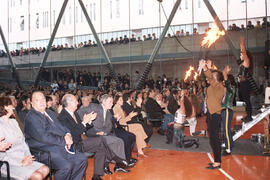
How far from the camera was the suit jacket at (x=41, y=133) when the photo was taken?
137 inches

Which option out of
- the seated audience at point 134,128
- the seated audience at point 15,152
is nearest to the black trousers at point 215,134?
the seated audience at point 134,128

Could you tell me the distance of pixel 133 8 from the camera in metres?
20.6

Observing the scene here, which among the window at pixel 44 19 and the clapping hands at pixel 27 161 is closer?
the clapping hands at pixel 27 161

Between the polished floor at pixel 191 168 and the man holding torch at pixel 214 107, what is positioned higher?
the man holding torch at pixel 214 107

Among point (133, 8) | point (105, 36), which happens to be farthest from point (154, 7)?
point (105, 36)

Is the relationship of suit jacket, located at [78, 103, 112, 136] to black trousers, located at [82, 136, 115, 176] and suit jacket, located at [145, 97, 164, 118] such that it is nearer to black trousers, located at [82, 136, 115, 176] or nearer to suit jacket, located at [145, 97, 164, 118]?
black trousers, located at [82, 136, 115, 176]

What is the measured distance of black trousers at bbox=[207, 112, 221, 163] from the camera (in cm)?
493

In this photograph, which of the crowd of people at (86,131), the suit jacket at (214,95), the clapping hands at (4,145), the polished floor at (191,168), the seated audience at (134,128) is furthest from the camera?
the seated audience at (134,128)

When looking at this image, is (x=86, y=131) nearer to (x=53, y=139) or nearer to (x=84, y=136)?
(x=84, y=136)

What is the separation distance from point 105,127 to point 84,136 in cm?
39

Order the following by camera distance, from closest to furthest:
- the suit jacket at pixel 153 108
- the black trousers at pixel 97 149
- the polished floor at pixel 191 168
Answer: the black trousers at pixel 97 149 < the polished floor at pixel 191 168 < the suit jacket at pixel 153 108

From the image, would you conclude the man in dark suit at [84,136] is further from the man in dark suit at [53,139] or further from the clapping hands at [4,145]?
the clapping hands at [4,145]

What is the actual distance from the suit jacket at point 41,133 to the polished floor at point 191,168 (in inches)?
51.1

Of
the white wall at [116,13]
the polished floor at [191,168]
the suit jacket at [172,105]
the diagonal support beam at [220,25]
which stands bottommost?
the polished floor at [191,168]
